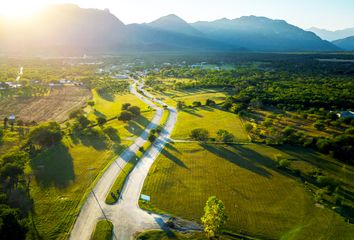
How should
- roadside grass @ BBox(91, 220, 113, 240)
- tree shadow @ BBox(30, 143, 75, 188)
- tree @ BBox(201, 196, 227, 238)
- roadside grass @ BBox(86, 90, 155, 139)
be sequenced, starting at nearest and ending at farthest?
tree @ BBox(201, 196, 227, 238)
roadside grass @ BBox(91, 220, 113, 240)
tree shadow @ BBox(30, 143, 75, 188)
roadside grass @ BBox(86, 90, 155, 139)

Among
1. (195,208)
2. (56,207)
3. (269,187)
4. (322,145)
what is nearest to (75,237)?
(56,207)

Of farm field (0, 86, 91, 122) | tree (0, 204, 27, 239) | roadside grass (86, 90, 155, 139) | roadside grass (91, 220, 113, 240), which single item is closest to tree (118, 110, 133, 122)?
roadside grass (86, 90, 155, 139)

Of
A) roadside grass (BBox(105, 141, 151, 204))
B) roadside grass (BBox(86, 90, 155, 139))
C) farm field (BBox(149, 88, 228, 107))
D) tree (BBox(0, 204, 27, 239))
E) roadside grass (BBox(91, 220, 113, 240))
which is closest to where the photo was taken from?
tree (BBox(0, 204, 27, 239))

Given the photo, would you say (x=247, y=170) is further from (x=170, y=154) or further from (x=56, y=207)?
(x=56, y=207)

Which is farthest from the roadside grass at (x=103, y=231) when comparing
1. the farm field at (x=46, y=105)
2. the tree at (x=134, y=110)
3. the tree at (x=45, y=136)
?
the farm field at (x=46, y=105)

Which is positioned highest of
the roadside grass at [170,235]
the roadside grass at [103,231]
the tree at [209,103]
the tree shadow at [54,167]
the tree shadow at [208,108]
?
the tree at [209,103]

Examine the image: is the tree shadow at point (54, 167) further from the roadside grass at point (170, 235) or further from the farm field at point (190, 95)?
the farm field at point (190, 95)

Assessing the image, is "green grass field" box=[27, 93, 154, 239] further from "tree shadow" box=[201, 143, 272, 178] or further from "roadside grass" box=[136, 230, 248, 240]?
"tree shadow" box=[201, 143, 272, 178]
